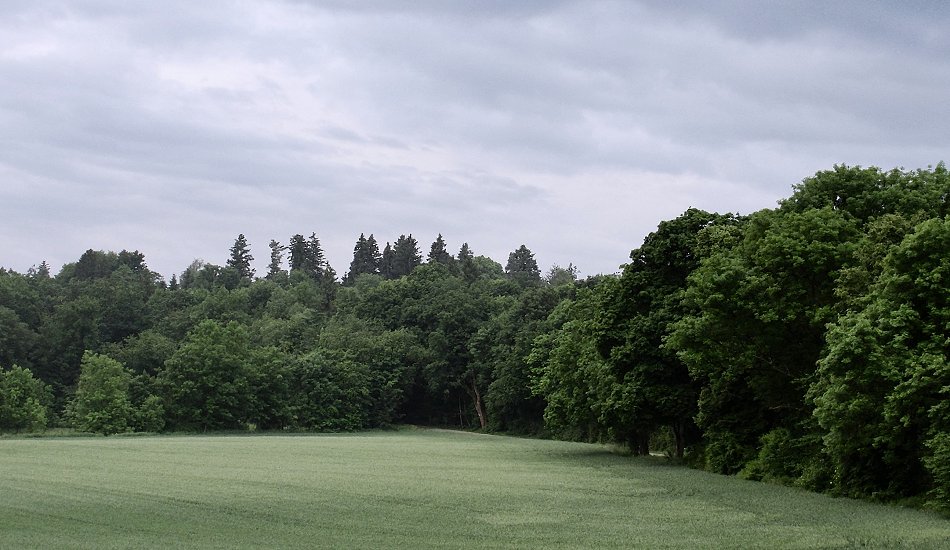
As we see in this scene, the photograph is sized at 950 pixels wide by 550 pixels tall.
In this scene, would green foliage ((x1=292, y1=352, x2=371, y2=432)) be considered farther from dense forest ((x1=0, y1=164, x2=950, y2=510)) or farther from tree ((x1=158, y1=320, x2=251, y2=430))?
tree ((x1=158, y1=320, x2=251, y2=430))

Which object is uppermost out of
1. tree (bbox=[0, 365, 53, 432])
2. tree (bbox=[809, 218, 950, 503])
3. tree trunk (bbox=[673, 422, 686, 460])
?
tree (bbox=[809, 218, 950, 503])

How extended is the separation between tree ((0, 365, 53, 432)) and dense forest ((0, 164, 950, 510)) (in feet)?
0.77

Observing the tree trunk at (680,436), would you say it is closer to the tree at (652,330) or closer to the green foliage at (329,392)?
the tree at (652,330)

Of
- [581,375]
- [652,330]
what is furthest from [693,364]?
[581,375]

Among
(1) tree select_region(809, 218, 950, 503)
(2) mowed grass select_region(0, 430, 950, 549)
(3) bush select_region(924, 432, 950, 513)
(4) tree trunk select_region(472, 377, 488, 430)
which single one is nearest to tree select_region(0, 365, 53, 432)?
(2) mowed grass select_region(0, 430, 950, 549)

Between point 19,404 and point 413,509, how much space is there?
85562 mm

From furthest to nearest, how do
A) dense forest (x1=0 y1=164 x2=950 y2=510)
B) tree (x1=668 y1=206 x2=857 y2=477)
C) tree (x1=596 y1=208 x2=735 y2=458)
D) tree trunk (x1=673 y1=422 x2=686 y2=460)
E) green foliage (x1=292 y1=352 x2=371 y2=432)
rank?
green foliage (x1=292 y1=352 x2=371 y2=432)
tree trunk (x1=673 y1=422 x2=686 y2=460)
tree (x1=596 y1=208 x2=735 y2=458)
tree (x1=668 y1=206 x2=857 y2=477)
dense forest (x1=0 y1=164 x2=950 y2=510)

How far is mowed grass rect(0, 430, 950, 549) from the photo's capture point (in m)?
24.5

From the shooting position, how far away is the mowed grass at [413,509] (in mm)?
24453

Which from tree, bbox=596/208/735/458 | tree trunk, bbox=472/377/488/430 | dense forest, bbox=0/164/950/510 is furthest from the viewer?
tree trunk, bbox=472/377/488/430

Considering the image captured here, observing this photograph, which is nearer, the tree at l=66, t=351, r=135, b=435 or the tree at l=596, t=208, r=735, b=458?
the tree at l=596, t=208, r=735, b=458

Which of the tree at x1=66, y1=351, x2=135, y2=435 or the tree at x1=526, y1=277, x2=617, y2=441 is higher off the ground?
the tree at x1=526, y1=277, x2=617, y2=441

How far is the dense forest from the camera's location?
108ft

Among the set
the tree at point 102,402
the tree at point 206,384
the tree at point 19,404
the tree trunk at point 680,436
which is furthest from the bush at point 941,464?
the tree at point 19,404
